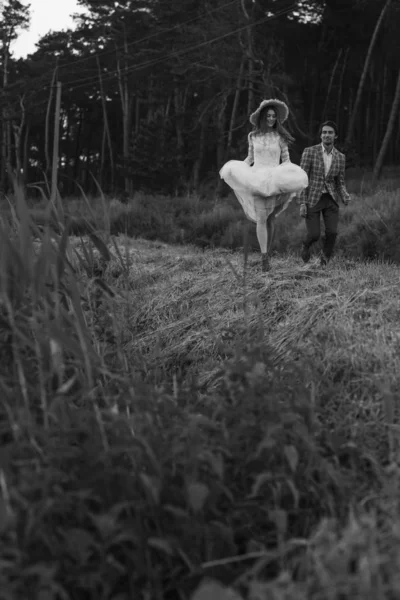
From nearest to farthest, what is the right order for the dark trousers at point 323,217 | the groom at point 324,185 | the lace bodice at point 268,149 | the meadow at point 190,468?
the meadow at point 190,468, the lace bodice at point 268,149, the groom at point 324,185, the dark trousers at point 323,217

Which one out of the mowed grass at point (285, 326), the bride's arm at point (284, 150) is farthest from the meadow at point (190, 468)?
the bride's arm at point (284, 150)

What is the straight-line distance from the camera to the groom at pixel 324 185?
7.39 metres

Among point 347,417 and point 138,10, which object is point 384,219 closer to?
point 347,417

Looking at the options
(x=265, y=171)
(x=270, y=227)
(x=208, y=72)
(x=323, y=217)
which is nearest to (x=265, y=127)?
(x=265, y=171)

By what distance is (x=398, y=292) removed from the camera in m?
5.04

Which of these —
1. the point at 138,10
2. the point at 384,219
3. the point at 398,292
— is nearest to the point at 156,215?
the point at 384,219

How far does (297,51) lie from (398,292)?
2728cm

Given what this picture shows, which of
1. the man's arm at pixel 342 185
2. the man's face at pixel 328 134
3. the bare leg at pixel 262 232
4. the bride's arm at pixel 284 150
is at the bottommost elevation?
the bare leg at pixel 262 232

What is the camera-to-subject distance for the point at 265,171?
6.87 m

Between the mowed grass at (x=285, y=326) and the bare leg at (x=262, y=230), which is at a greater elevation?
the bare leg at (x=262, y=230)

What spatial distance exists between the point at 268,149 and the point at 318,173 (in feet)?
2.37

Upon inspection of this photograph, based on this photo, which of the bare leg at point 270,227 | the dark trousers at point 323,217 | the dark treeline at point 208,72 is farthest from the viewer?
the dark treeline at point 208,72

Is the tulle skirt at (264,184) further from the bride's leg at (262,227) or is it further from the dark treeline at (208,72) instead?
the dark treeline at (208,72)

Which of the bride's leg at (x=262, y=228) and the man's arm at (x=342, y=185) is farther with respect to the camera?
the man's arm at (x=342, y=185)
